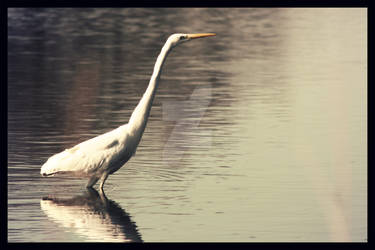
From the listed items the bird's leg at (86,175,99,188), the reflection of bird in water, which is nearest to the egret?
the bird's leg at (86,175,99,188)

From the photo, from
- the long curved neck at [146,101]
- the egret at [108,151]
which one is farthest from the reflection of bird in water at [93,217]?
the long curved neck at [146,101]

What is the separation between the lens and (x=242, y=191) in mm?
12711

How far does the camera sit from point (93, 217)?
11414 millimetres

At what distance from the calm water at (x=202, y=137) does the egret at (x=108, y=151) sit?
1.17 ft

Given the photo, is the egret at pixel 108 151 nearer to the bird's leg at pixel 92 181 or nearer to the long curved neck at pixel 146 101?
the long curved neck at pixel 146 101

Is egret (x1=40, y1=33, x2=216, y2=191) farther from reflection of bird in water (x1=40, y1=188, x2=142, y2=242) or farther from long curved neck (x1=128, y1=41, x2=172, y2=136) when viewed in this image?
reflection of bird in water (x1=40, y1=188, x2=142, y2=242)

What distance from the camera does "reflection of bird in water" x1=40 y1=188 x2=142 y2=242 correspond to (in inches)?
417

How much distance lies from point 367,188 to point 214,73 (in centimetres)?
1275

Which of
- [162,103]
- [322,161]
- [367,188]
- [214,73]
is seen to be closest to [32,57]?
[214,73]

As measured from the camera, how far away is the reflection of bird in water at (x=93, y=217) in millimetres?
10586

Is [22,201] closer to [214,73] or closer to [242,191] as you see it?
A: [242,191]

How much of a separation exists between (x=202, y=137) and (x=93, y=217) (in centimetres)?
529

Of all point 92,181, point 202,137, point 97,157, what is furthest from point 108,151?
point 202,137

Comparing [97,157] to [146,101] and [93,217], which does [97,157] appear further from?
[93,217]
